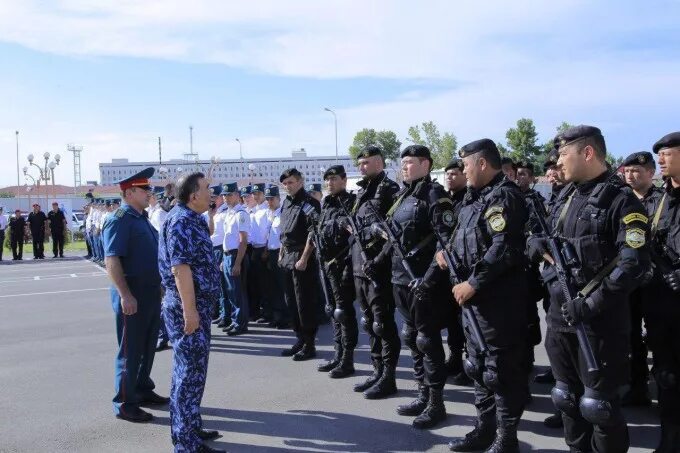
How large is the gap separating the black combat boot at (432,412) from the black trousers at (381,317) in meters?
0.80

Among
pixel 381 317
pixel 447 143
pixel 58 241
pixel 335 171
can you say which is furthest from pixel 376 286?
pixel 447 143

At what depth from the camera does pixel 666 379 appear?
13.1ft

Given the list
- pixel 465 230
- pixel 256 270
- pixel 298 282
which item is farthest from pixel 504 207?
pixel 256 270

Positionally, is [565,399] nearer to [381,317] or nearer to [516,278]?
[516,278]

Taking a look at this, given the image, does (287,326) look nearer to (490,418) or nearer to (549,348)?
(490,418)

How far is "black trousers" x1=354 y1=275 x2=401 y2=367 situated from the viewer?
549 cm

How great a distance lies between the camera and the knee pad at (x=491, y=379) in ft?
13.0

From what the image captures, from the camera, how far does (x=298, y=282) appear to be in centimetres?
705

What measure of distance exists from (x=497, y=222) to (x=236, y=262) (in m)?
5.21

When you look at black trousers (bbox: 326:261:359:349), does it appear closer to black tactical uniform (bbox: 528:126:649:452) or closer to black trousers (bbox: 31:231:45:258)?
black tactical uniform (bbox: 528:126:649:452)

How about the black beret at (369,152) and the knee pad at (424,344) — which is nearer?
the knee pad at (424,344)

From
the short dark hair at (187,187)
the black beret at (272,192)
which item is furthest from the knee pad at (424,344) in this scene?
the black beret at (272,192)

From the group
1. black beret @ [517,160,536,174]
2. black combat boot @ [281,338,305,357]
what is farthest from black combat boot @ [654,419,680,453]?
black combat boot @ [281,338,305,357]

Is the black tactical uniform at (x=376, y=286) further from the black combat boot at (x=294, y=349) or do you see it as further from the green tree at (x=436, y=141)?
the green tree at (x=436, y=141)
